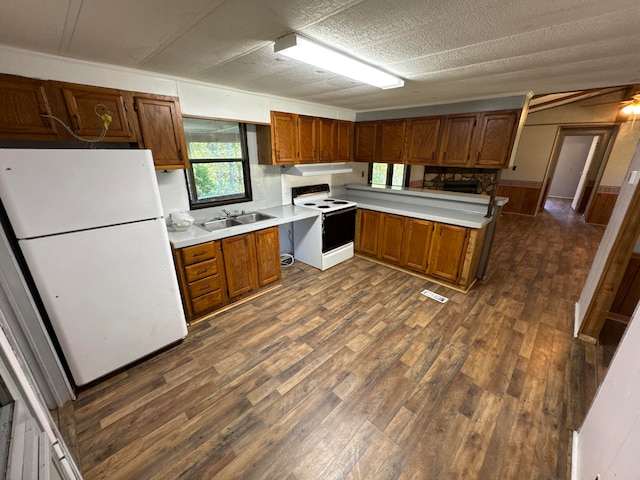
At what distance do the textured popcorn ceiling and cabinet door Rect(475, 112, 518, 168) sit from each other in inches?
22.8

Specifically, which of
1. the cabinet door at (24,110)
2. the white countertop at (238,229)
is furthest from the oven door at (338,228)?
the cabinet door at (24,110)

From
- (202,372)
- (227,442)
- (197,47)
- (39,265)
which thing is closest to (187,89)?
(197,47)

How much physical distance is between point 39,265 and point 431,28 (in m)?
2.73

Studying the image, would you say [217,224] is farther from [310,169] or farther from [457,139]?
[457,139]

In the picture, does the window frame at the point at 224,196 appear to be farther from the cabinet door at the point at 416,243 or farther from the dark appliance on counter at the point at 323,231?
the cabinet door at the point at 416,243

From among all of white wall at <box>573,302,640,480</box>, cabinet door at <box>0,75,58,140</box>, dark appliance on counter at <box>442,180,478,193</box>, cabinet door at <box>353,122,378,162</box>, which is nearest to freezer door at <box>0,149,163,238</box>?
cabinet door at <box>0,75,58,140</box>

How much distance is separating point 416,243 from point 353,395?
231 centimetres

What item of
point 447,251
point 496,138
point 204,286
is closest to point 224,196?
point 204,286

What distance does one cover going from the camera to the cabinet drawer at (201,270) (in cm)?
248

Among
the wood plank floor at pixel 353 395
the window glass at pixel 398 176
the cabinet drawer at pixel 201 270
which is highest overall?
the window glass at pixel 398 176

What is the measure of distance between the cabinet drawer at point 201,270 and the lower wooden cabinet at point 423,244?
2395 mm

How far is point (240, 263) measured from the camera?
9.48ft

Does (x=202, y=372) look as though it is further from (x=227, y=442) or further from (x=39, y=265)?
(x=39, y=265)

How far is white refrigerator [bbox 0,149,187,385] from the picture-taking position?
1478 millimetres
